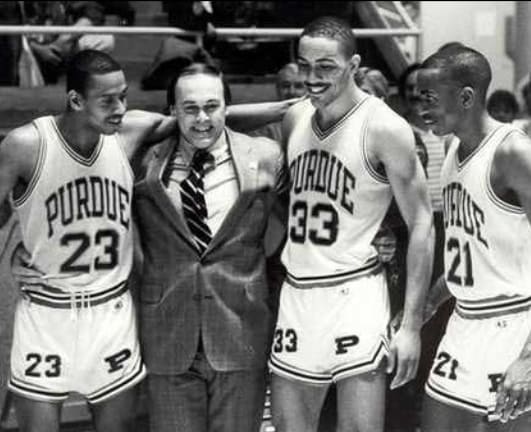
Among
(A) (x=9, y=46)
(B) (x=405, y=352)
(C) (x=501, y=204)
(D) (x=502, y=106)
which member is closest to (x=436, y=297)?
(B) (x=405, y=352)

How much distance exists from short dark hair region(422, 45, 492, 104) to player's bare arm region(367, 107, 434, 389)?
265 mm

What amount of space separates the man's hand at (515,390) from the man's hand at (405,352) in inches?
14.4

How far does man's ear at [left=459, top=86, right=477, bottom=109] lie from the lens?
406 centimetres

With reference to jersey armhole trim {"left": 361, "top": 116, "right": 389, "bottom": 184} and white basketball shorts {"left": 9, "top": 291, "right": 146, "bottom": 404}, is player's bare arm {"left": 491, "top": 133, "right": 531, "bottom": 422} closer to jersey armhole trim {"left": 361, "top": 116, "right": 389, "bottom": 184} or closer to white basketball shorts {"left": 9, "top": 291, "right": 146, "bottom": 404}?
jersey armhole trim {"left": 361, "top": 116, "right": 389, "bottom": 184}

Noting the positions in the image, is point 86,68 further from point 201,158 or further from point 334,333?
point 334,333

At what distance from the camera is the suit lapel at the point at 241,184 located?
14.0ft

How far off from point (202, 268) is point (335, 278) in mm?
524

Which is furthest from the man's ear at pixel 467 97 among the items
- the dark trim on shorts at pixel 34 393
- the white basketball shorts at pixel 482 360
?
the dark trim on shorts at pixel 34 393

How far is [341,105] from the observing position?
169 inches

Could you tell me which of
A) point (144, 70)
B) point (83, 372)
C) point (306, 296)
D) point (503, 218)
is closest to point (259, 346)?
point (306, 296)

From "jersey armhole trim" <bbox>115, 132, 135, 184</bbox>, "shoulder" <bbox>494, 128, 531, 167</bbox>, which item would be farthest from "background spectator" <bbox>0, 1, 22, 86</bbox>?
"shoulder" <bbox>494, 128, 531, 167</bbox>

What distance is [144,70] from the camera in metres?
9.41

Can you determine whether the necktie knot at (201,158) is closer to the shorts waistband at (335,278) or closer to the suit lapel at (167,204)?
the suit lapel at (167,204)

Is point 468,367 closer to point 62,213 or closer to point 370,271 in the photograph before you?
point 370,271
